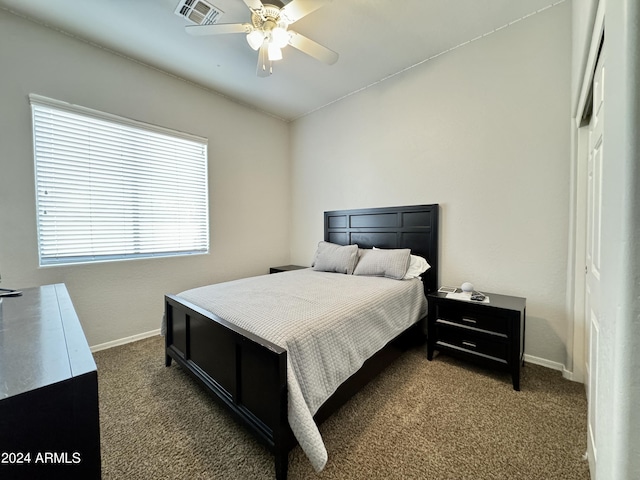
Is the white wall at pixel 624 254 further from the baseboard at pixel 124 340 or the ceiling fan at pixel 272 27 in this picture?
the baseboard at pixel 124 340

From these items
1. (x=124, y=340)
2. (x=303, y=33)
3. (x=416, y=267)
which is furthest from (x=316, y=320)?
(x=303, y=33)

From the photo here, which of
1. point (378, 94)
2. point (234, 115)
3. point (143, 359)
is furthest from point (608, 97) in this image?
point (234, 115)

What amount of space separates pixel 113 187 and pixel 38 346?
227 cm

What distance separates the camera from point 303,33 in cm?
229

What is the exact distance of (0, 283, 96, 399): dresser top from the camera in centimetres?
65

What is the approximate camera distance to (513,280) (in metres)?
2.27

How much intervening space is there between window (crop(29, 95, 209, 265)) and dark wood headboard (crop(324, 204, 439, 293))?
5.69ft

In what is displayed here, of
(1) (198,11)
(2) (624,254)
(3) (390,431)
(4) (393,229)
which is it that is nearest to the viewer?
(2) (624,254)

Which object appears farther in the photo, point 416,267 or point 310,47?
point 416,267

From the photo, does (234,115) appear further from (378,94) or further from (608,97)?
(608,97)

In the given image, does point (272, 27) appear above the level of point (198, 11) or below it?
below

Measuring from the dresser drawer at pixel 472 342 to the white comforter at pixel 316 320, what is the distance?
271 mm

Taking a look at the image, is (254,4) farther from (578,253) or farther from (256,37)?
(578,253)

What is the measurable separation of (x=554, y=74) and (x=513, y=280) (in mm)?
1704
